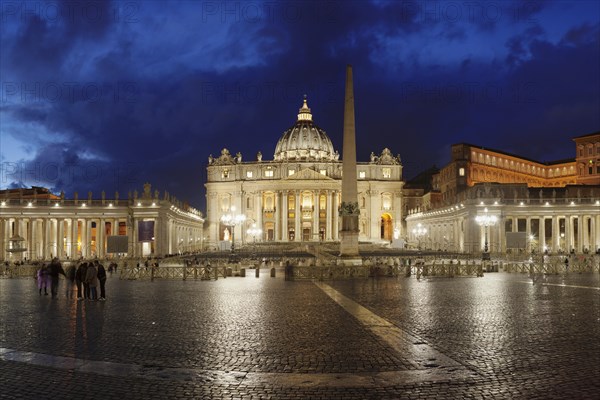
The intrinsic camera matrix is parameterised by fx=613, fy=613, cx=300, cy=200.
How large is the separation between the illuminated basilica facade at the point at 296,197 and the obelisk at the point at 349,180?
8149cm

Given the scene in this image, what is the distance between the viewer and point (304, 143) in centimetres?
14275

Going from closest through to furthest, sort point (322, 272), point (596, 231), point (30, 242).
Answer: point (322, 272)
point (596, 231)
point (30, 242)

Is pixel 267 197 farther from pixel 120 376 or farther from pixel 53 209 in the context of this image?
pixel 120 376

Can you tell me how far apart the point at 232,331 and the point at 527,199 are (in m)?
73.5

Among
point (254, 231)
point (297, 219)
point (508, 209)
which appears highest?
point (508, 209)

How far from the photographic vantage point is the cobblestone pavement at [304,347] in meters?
9.54

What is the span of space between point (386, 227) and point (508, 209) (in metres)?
55.5

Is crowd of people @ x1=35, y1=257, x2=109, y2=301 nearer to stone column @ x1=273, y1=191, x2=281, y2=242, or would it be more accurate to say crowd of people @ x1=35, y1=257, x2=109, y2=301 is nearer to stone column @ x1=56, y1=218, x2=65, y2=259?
stone column @ x1=56, y1=218, x2=65, y2=259

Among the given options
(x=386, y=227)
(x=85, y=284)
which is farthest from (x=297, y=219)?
(x=85, y=284)

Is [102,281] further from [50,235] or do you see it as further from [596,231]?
[596,231]

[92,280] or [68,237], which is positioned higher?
[68,237]

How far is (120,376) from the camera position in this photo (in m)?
10.3

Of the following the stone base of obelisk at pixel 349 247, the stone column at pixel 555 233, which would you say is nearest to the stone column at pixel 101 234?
the stone base of obelisk at pixel 349 247

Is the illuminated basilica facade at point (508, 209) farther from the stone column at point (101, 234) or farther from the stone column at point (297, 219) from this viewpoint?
the stone column at point (101, 234)
